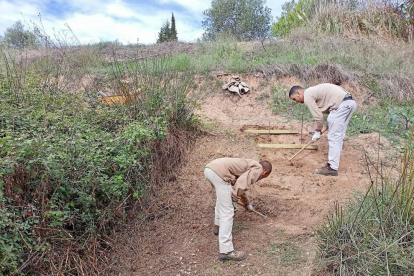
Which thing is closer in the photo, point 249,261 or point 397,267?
point 397,267

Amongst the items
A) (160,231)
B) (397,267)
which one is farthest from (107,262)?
(397,267)

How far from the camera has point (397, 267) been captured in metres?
2.65

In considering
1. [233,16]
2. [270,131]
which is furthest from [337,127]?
[233,16]

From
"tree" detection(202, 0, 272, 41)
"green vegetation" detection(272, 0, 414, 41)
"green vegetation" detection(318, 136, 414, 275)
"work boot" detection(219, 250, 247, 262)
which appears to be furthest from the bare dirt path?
"tree" detection(202, 0, 272, 41)

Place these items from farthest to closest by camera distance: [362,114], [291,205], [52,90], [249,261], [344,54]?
[344,54], [362,114], [52,90], [291,205], [249,261]

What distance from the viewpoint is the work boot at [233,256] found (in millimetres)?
3353

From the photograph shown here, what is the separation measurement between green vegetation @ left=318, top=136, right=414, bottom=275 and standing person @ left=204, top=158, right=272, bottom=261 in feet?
2.81

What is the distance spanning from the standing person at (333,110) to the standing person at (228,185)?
190 cm

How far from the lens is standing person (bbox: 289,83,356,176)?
4.99 metres

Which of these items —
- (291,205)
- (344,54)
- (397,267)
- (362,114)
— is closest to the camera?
(397,267)

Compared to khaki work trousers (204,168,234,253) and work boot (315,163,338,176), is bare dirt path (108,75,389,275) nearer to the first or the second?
work boot (315,163,338,176)

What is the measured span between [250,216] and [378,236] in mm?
1592

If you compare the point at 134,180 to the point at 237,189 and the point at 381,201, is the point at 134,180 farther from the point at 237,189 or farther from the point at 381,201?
the point at 381,201

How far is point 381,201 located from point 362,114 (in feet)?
15.1
